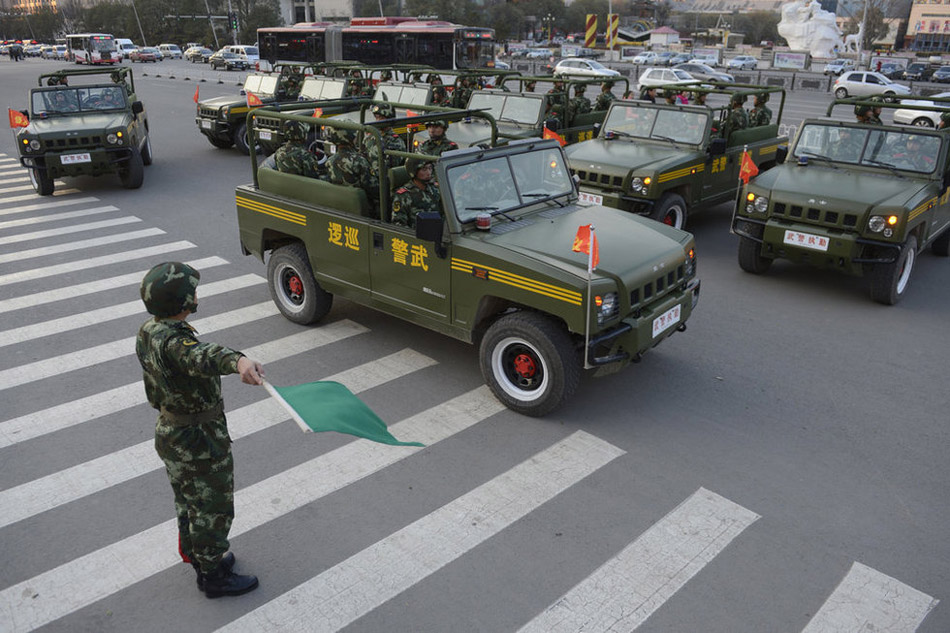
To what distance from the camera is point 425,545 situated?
4.61 m

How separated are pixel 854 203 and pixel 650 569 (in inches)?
237

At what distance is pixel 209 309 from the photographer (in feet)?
28.1

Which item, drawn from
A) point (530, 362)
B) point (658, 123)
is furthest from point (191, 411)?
point (658, 123)

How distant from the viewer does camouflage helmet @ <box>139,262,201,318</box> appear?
11.5ft

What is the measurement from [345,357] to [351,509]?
2.58 meters

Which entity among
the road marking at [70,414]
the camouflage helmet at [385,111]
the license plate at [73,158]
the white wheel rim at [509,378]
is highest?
the camouflage helmet at [385,111]

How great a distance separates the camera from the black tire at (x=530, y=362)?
227 inches

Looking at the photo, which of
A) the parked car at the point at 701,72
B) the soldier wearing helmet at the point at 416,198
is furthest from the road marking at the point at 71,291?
the parked car at the point at 701,72

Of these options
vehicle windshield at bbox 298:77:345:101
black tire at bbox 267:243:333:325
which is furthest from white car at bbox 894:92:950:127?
black tire at bbox 267:243:333:325

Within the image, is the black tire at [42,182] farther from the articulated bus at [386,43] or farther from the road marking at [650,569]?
the articulated bus at [386,43]

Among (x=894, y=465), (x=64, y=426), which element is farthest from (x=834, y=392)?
(x=64, y=426)

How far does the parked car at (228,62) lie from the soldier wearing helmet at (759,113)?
4787 centimetres

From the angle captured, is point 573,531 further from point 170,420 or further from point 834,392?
point 834,392

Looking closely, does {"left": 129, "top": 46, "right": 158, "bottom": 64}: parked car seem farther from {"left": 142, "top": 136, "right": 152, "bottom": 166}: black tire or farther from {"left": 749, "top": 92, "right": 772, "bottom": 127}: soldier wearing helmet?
{"left": 749, "top": 92, "right": 772, "bottom": 127}: soldier wearing helmet
